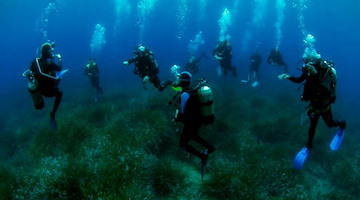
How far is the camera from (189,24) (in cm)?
15450

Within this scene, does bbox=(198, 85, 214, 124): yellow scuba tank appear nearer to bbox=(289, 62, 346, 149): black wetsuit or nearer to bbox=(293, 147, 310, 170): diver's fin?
bbox=(289, 62, 346, 149): black wetsuit

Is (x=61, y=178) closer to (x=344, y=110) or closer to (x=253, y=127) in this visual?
(x=253, y=127)

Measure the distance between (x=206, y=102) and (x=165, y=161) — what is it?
304 centimetres

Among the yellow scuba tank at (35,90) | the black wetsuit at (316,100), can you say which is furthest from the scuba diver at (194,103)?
the yellow scuba tank at (35,90)

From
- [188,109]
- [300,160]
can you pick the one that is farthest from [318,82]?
[188,109]

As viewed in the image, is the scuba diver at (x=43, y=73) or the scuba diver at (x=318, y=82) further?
the scuba diver at (x=43, y=73)

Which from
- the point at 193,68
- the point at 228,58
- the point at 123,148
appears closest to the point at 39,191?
the point at 123,148

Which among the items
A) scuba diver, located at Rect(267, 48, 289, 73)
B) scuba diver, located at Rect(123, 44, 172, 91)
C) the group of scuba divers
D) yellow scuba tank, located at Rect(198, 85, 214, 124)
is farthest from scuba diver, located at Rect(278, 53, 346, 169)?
scuba diver, located at Rect(267, 48, 289, 73)

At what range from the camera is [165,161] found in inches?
346

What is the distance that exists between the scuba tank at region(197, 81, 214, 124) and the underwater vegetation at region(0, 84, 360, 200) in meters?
2.03

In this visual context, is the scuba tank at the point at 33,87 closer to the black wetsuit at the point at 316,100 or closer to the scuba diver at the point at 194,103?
the scuba diver at the point at 194,103

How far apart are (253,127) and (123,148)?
262 inches

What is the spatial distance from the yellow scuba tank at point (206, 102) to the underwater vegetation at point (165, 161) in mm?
Result: 2027

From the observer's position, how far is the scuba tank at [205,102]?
21.5ft
